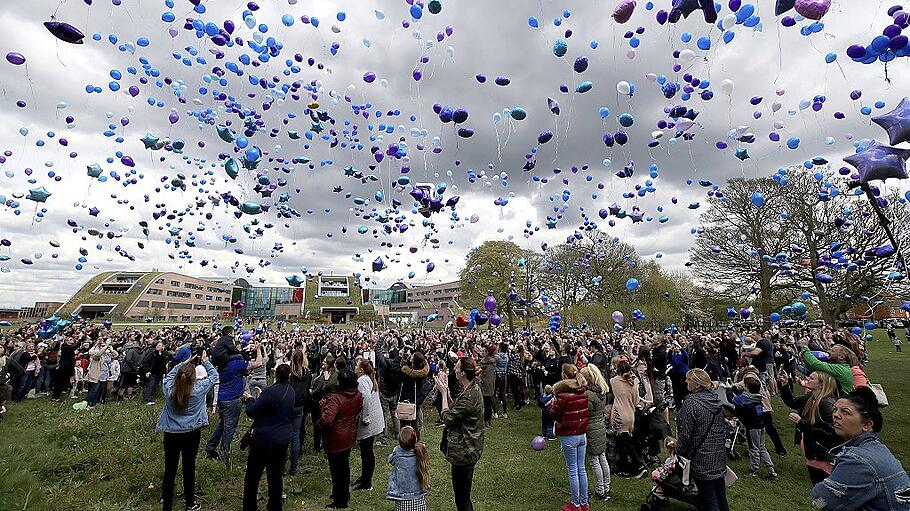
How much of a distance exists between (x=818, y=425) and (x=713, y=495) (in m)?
1.19

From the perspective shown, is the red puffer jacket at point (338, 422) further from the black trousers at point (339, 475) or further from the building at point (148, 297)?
the building at point (148, 297)

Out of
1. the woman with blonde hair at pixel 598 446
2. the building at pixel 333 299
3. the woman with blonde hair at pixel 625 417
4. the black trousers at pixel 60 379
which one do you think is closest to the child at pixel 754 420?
the woman with blonde hair at pixel 625 417

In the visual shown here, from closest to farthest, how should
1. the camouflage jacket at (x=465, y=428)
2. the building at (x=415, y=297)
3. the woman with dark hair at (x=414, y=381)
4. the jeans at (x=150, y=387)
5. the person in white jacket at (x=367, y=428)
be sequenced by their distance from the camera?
1. the camouflage jacket at (x=465, y=428)
2. the person in white jacket at (x=367, y=428)
3. the woman with dark hair at (x=414, y=381)
4. the jeans at (x=150, y=387)
5. the building at (x=415, y=297)

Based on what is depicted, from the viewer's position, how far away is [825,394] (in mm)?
4113

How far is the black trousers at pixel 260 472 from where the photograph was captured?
4.55m

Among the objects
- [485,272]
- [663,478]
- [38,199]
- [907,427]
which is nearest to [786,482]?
[663,478]

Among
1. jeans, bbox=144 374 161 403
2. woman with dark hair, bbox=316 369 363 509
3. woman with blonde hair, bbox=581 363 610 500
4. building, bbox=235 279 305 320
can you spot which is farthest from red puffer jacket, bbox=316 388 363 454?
building, bbox=235 279 305 320

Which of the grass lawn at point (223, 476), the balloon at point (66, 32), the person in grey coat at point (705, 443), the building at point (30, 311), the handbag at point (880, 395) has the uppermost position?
the balloon at point (66, 32)

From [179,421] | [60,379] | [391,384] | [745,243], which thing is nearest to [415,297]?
[745,243]

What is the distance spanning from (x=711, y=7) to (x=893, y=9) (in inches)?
85.6

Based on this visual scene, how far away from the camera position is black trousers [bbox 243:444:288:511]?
14.9 feet

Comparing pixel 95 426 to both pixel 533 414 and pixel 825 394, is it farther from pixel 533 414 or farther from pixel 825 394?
pixel 825 394

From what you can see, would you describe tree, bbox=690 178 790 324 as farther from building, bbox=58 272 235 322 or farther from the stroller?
building, bbox=58 272 235 322

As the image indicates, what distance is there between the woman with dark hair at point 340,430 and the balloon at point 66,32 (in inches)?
226
